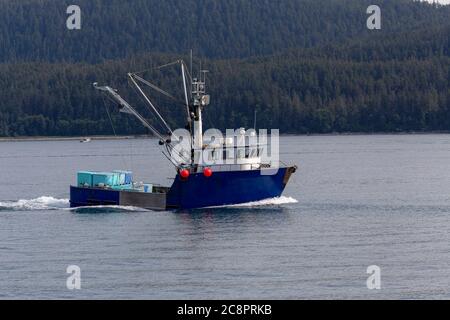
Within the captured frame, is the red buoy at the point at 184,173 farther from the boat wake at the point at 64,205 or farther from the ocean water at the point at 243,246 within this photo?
the boat wake at the point at 64,205

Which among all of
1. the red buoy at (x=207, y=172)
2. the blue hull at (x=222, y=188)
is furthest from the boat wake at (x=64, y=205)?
the red buoy at (x=207, y=172)

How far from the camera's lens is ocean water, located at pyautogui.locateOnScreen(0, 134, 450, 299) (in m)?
43.9

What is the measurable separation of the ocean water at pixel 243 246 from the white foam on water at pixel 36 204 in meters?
0.08

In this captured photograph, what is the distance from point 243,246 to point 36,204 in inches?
853

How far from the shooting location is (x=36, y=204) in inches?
2783

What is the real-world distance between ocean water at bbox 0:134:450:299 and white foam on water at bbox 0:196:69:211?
0.27ft

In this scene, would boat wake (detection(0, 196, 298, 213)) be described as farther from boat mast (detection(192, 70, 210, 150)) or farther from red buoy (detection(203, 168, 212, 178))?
boat mast (detection(192, 70, 210, 150))

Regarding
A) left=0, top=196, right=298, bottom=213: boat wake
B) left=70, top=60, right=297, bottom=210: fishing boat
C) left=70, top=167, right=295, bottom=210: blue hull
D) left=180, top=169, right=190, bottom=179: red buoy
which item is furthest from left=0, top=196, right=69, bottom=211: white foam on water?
left=180, top=169, right=190, bottom=179: red buoy

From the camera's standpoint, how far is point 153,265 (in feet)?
160

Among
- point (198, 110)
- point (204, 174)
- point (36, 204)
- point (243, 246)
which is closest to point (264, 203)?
point (204, 174)

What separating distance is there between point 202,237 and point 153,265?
7.98m

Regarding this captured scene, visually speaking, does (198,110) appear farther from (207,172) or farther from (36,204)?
(36,204)
